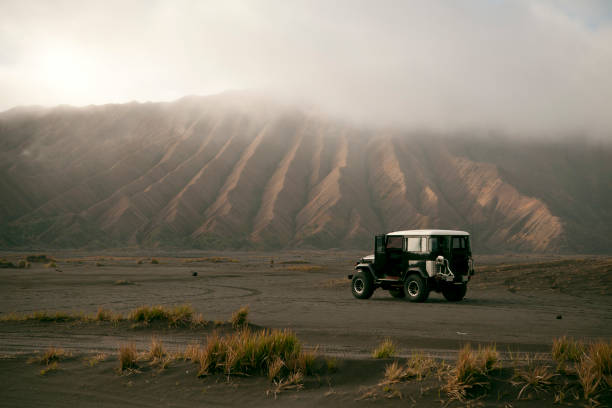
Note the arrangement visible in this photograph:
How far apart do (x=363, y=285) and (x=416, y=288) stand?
267 centimetres

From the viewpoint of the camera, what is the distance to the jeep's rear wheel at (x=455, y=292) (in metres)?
22.1

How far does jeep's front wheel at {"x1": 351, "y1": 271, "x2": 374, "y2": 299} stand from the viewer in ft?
74.6

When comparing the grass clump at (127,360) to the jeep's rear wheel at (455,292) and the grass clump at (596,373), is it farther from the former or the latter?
the jeep's rear wheel at (455,292)

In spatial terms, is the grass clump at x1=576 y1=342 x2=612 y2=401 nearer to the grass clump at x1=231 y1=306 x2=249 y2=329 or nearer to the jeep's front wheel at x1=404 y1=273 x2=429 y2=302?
the grass clump at x1=231 y1=306 x2=249 y2=329

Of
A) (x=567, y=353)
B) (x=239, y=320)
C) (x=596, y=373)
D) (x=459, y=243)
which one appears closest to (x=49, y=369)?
(x=239, y=320)

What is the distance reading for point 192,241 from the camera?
106m

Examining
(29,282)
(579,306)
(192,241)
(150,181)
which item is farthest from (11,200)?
(579,306)

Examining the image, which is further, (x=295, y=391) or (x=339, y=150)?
(x=339, y=150)

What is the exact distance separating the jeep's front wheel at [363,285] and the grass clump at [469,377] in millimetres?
15360

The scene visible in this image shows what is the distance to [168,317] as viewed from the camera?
592 inches

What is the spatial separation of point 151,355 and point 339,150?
125935mm

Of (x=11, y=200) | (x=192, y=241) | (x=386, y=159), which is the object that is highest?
(x=386, y=159)

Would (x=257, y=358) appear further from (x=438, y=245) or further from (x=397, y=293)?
(x=397, y=293)

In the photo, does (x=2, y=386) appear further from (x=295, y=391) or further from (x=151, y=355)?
(x=295, y=391)
